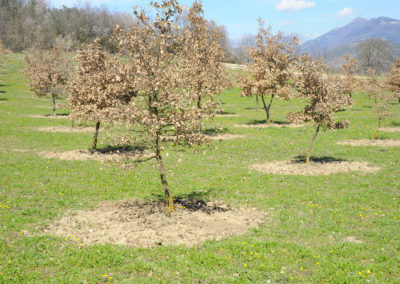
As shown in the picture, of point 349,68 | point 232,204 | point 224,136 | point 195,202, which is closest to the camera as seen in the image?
point 232,204

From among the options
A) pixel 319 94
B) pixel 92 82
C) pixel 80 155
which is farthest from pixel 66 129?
pixel 319 94

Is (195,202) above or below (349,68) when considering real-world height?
below

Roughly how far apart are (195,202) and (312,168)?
8.44 m

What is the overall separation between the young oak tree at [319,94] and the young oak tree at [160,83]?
9.45 meters

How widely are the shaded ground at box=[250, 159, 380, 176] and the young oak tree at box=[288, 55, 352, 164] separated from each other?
93.9 inches

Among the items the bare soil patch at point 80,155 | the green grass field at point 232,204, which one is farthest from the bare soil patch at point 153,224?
the bare soil patch at point 80,155

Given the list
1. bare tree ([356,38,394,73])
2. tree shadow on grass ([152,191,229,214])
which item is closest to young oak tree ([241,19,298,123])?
tree shadow on grass ([152,191,229,214])

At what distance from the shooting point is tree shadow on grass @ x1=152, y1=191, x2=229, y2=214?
43.2 feet

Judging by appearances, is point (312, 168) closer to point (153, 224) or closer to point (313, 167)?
point (313, 167)

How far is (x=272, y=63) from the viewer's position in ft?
109

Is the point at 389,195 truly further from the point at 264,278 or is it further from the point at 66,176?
the point at 66,176

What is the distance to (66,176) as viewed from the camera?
57.5ft

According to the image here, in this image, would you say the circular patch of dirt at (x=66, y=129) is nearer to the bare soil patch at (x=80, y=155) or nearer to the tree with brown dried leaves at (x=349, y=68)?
the bare soil patch at (x=80, y=155)

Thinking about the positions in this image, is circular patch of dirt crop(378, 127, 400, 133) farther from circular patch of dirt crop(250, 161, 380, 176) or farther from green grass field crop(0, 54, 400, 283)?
circular patch of dirt crop(250, 161, 380, 176)
